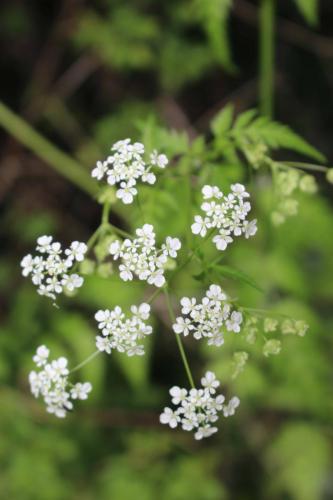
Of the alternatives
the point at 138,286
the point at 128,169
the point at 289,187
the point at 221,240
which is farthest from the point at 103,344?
the point at 138,286

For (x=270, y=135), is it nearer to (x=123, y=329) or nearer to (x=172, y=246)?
(x=172, y=246)

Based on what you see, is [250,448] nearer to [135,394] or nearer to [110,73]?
[135,394]

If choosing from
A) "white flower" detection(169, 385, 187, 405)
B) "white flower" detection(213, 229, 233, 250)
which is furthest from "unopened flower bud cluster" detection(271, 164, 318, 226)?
"white flower" detection(169, 385, 187, 405)

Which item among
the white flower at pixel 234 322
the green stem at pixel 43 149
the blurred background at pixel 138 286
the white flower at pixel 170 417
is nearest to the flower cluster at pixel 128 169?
the white flower at pixel 234 322

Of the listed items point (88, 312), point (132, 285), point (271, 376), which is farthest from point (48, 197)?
point (271, 376)

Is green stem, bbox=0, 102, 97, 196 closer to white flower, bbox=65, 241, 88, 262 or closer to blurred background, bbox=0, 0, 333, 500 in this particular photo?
blurred background, bbox=0, 0, 333, 500

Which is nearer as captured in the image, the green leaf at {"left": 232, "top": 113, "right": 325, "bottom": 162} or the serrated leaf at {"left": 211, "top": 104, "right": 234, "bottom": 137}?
the green leaf at {"left": 232, "top": 113, "right": 325, "bottom": 162}

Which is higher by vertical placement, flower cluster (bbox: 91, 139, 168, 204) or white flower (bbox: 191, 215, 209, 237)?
flower cluster (bbox: 91, 139, 168, 204)
